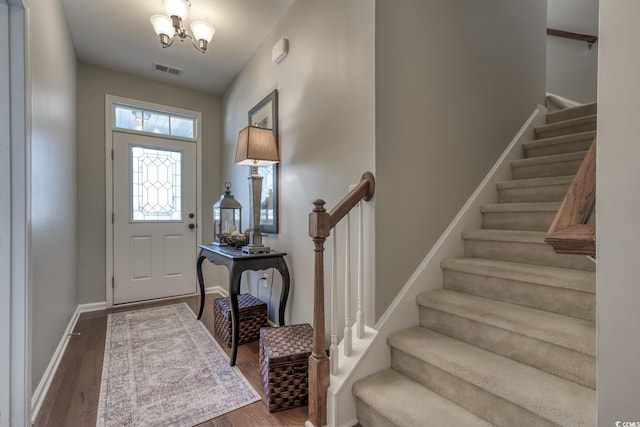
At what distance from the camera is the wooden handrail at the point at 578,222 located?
75cm

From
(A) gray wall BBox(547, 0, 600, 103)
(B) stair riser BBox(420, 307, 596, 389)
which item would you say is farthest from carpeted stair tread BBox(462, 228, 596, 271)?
(A) gray wall BBox(547, 0, 600, 103)

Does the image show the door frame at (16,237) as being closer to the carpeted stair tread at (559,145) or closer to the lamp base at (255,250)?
the lamp base at (255,250)

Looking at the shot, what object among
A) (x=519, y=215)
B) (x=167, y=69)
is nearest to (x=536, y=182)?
(x=519, y=215)

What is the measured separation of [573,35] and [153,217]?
5.58m

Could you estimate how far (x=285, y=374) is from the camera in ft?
5.34

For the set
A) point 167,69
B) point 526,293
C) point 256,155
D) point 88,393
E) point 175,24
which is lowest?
point 88,393

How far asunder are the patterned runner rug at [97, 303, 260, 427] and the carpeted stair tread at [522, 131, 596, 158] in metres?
2.74

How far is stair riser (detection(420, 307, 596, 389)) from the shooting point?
3.79 ft

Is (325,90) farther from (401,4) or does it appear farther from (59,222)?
(59,222)

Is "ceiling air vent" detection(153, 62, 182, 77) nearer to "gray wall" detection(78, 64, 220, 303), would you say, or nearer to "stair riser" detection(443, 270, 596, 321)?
"gray wall" detection(78, 64, 220, 303)

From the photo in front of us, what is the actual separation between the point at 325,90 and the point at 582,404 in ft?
6.55

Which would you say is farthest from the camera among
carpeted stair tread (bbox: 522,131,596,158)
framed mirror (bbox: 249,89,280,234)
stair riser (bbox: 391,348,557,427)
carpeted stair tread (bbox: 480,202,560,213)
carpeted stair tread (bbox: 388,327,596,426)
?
framed mirror (bbox: 249,89,280,234)

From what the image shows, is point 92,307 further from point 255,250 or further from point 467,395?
point 467,395

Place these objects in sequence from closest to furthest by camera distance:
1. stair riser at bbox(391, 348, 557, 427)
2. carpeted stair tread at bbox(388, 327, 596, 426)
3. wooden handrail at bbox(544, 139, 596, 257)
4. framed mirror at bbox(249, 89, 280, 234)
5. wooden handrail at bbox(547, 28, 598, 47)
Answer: wooden handrail at bbox(544, 139, 596, 257) → carpeted stair tread at bbox(388, 327, 596, 426) → stair riser at bbox(391, 348, 557, 427) → framed mirror at bbox(249, 89, 280, 234) → wooden handrail at bbox(547, 28, 598, 47)
